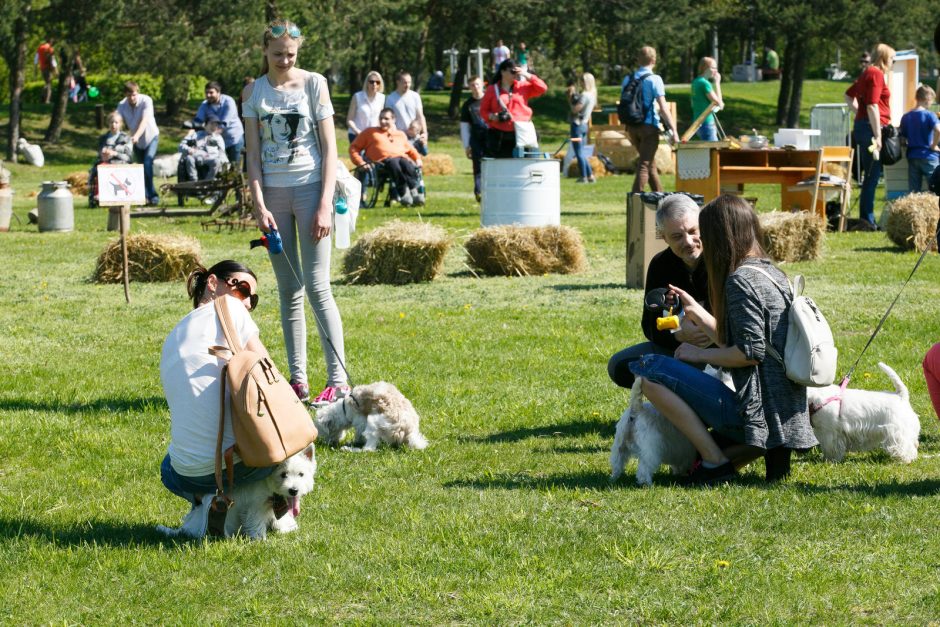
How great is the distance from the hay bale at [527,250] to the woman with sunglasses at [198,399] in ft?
24.7

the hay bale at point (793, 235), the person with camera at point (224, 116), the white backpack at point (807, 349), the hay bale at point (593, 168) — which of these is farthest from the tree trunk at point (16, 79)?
the white backpack at point (807, 349)

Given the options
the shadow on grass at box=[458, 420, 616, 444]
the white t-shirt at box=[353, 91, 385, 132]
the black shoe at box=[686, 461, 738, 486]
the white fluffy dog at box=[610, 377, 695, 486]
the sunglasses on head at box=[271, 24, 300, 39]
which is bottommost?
the shadow on grass at box=[458, 420, 616, 444]

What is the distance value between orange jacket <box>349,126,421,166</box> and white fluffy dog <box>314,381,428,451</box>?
12.5 m

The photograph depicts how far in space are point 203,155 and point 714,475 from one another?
16284mm

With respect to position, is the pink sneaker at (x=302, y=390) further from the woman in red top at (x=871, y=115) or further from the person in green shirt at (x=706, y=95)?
the person in green shirt at (x=706, y=95)

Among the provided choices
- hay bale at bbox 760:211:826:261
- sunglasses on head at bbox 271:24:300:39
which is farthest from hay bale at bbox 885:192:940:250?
sunglasses on head at bbox 271:24:300:39

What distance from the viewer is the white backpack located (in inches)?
197

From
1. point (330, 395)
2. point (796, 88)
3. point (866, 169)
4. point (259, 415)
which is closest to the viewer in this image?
point (259, 415)

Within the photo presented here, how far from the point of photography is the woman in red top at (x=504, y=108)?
53.3 ft

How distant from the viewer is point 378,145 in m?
18.5

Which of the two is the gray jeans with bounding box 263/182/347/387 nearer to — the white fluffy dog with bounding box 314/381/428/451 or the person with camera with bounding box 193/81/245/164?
the white fluffy dog with bounding box 314/381/428/451

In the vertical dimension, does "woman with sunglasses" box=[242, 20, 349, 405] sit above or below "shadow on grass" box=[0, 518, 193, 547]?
above

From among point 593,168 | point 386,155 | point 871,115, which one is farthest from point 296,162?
point 593,168

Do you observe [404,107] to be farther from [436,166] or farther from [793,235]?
[793,235]
